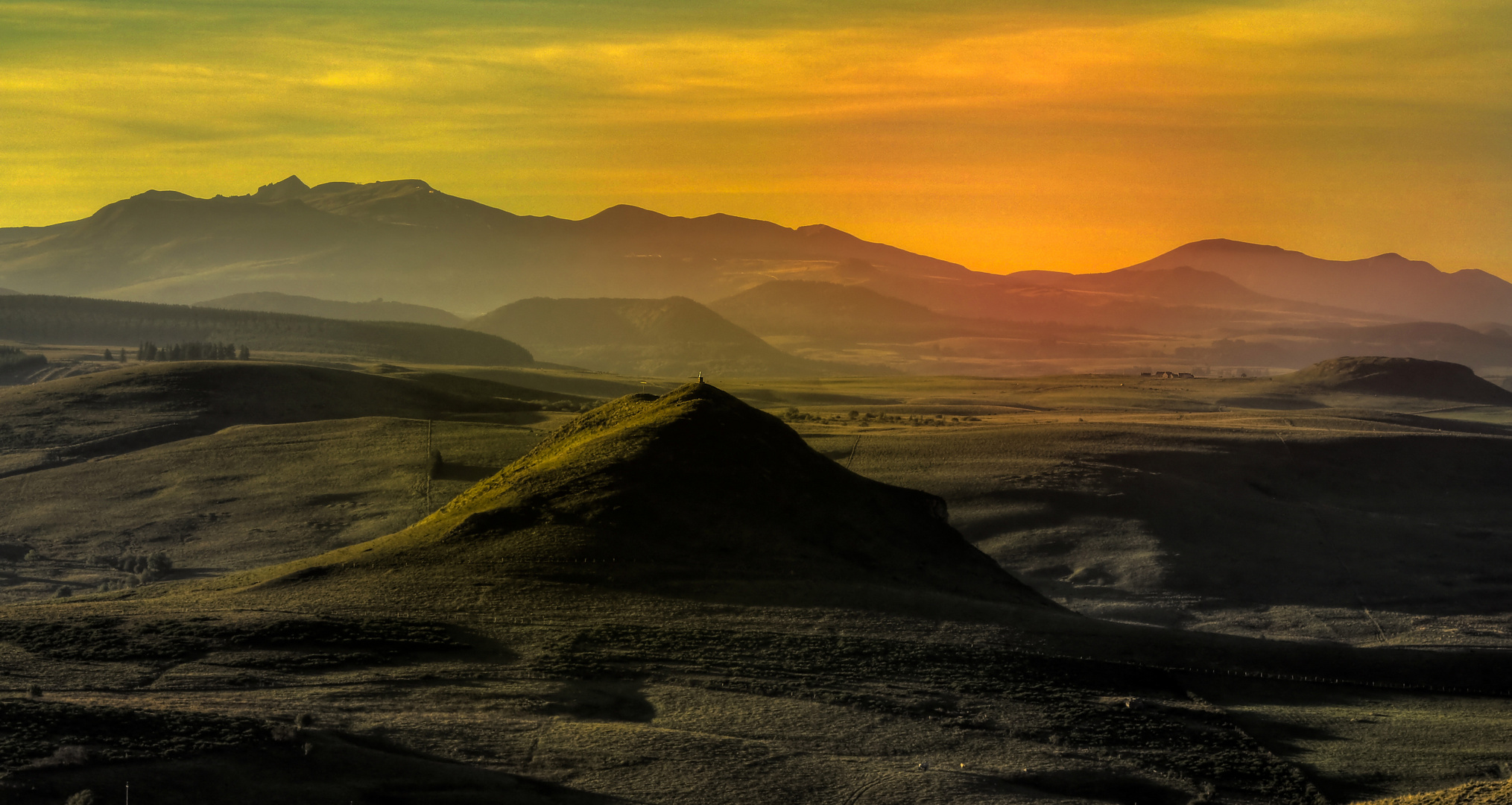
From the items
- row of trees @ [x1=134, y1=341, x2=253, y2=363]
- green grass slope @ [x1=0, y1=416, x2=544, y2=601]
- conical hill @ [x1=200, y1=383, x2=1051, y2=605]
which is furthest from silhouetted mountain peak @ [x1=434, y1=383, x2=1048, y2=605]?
row of trees @ [x1=134, y1=341, x2=253, y2=363]

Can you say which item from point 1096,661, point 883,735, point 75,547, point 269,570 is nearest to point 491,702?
point 883,735

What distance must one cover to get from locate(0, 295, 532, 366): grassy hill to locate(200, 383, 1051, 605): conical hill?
125573 mm

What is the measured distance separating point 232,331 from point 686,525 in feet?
484

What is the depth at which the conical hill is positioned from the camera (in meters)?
21.4

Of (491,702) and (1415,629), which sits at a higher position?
(491,702)

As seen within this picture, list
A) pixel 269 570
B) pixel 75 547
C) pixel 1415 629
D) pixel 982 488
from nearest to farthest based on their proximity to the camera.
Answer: pixel 269 570 → pixel 1415 629 → pixel 75 547 → pixel 982 488

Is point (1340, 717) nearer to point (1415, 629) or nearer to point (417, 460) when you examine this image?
Answer: point (1415, 629)

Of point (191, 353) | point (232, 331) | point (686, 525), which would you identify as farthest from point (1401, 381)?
point (232, 331)

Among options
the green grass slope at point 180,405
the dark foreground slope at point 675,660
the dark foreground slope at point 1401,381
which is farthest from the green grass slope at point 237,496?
the dark foreground slope at point 1401,381

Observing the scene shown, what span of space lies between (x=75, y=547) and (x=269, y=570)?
17.4m

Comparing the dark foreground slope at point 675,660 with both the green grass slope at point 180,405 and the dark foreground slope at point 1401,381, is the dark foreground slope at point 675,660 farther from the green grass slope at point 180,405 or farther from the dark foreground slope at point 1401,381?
the dark foreground slope at point 1401,381

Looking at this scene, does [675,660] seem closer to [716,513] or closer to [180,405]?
[716,513]

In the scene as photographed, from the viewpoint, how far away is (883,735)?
14906 mm

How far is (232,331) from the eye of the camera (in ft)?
509
